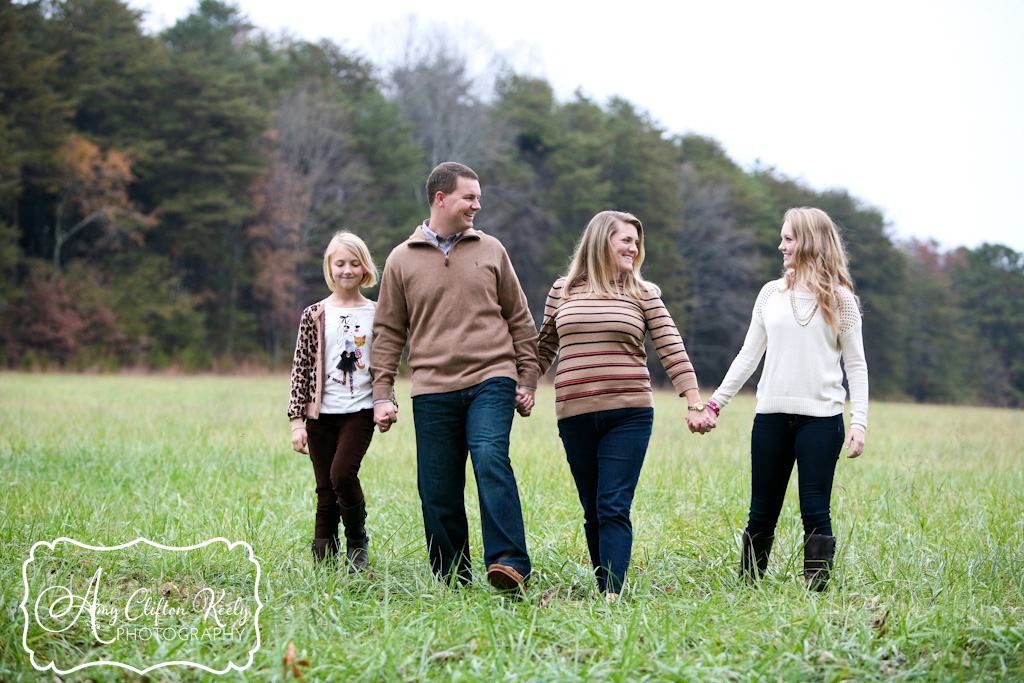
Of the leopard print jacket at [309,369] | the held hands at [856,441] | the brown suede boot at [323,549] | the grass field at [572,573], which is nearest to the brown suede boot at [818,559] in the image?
→ the grass field at [572,573]

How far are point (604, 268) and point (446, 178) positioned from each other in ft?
2.96

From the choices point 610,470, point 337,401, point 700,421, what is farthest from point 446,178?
point 700,421

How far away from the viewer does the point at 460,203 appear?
13.9 feet

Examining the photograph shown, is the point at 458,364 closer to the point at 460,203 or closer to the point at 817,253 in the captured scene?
the point at 460,203

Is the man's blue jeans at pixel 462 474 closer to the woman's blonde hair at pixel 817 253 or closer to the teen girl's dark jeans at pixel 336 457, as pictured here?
the teen girl's dark jeans at pixel 336 457

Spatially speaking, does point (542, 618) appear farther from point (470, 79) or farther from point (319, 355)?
point (470, 79)

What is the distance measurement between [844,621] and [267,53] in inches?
1590

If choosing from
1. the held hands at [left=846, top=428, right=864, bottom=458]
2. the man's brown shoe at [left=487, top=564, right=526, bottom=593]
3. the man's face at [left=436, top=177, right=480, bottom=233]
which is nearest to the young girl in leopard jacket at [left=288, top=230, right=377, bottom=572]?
the man's face at [left=436, top=177, right=480, bottom=233]

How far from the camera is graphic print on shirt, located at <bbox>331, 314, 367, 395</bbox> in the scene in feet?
15.0

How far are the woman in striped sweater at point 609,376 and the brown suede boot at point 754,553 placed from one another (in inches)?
25.9

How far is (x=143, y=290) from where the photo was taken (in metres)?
31.1

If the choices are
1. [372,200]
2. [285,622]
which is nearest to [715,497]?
[285,622]

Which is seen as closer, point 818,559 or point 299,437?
point 818,559

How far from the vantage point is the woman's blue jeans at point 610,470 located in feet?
13.1
